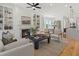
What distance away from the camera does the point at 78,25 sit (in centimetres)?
245

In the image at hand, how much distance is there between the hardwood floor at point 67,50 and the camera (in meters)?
2.47

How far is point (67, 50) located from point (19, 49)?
0.90 metres

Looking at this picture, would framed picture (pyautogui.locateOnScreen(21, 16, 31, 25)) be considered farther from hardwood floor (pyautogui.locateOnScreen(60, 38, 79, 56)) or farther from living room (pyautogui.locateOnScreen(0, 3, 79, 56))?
hardwood floor (pyautogui.locateOnScreen(60, 38, 79, 56))

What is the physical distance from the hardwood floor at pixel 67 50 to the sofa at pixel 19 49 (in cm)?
15

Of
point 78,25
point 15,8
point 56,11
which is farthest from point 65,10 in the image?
point 15,8

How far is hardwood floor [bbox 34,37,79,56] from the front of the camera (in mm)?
2467

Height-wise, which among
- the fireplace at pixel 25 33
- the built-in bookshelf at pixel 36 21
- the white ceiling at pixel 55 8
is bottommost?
the fireplace at pixel 25 33

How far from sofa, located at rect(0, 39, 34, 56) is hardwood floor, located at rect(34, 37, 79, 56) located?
15 centimetres

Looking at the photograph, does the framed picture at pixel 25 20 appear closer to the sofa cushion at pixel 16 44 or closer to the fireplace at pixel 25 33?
the fireplace at pixel 25 33

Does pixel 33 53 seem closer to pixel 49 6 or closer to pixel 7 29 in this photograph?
pixel 7 29

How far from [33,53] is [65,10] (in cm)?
102

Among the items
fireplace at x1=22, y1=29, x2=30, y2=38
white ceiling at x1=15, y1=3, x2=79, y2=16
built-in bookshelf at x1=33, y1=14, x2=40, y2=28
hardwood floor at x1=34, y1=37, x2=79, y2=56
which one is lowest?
hardwood floor at x1=34, y1=37, x2=79, y2=56

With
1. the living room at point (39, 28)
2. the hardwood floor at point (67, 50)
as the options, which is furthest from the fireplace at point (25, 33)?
the hardwood floor at point (67, 50)

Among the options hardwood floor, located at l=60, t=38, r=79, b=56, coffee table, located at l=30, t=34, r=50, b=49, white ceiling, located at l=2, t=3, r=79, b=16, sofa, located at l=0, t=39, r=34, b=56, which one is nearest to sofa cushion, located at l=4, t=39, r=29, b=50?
sofa, located at l=0, t=39, r=34, b=56
